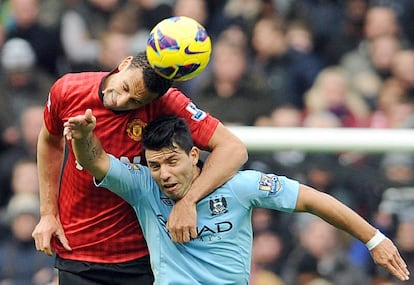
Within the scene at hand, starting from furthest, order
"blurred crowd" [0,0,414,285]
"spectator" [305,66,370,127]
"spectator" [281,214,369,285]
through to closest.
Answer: "spectator" [305,66,370,127], "spectator" [281,214,369,285], "blurred crowd" [0,0,414,285]

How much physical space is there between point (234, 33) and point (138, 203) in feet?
16.6

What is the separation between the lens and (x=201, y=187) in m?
5.79

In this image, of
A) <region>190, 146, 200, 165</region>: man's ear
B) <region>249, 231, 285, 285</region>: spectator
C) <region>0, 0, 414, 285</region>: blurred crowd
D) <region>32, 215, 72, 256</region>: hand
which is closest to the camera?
<region>190, 146, 200, 165</region>: man's ear

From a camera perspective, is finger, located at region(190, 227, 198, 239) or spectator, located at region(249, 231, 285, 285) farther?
spectator, located at region(249, 231, 285, 285)

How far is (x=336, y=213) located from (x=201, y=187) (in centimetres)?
59

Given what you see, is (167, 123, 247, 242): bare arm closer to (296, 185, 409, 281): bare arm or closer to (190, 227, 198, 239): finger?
(190, 227, 198, 239): finger

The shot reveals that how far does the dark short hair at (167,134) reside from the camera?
226 inches

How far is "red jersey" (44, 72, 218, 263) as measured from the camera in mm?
5902

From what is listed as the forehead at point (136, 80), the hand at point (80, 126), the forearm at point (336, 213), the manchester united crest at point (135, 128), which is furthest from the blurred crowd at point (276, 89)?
the hand at point (80, 126)

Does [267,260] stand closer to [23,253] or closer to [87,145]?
[23,253]

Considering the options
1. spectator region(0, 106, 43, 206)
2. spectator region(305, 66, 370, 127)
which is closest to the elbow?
spectator region(0, 106, 43, 206)

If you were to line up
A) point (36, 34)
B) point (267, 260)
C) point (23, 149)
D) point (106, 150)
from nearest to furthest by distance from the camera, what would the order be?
point (106, 150), point (267, 260), point (23, 149), point (36, 34)

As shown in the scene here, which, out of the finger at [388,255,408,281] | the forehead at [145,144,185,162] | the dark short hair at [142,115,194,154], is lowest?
the finger at [388,255,408,281]

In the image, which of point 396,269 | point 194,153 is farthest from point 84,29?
point 396,269
